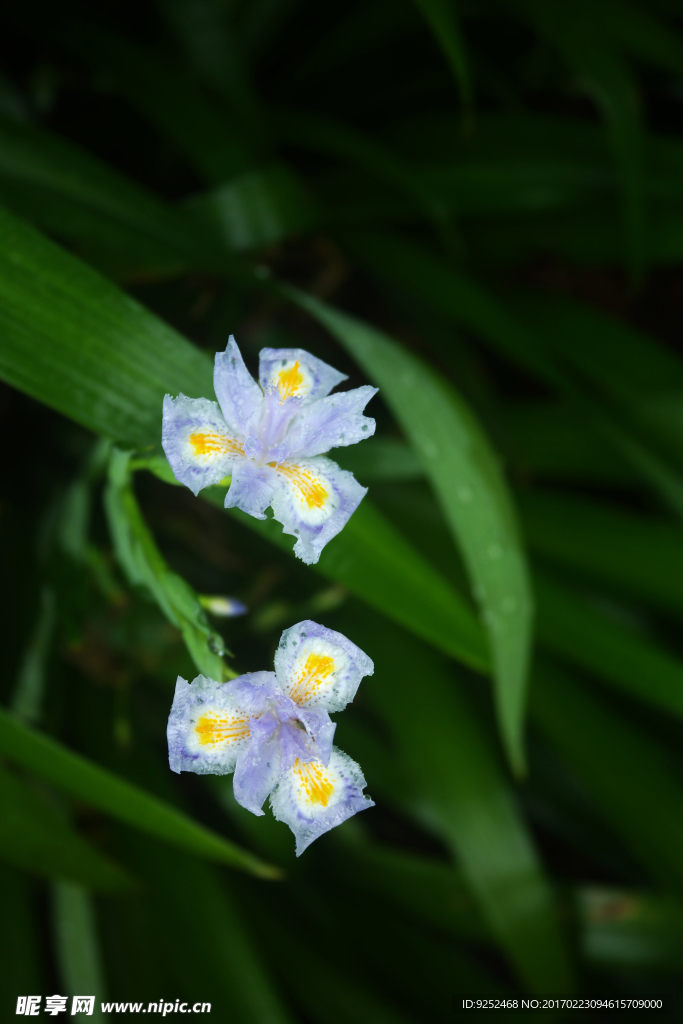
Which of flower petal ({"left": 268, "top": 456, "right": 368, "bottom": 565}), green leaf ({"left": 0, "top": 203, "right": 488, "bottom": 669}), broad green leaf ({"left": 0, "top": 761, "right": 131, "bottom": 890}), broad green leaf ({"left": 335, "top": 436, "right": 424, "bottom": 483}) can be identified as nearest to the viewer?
flower petal ({"left": 268, "top": 456, "right": 368, "bottom": 565})

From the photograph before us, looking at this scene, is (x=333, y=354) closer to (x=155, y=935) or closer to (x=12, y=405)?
(x=12, y=405)

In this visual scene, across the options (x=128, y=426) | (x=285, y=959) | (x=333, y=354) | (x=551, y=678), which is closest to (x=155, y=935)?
(x=285, y=959)

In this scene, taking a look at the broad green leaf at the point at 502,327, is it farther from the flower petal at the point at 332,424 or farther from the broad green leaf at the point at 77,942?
the broad green leaf at the point at 77,942

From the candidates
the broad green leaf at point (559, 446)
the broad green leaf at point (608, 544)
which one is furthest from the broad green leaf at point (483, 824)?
the broad green leaf at point (559, 446)

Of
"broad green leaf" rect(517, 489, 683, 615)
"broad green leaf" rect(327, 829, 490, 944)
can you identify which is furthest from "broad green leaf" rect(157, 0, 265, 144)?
"broad green leaf" rect(327, 829, 490, 944)

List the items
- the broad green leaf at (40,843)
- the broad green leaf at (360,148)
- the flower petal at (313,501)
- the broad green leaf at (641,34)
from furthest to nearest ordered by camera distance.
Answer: the broad green leaf at (641,34) < the broad green leaf at (360,148) < the broad green leaf at (40,843) < the flower petal at (313,501)

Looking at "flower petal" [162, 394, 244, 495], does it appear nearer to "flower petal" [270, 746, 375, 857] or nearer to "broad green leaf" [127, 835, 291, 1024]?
"flower petal" [270, 746, 375, 857]
